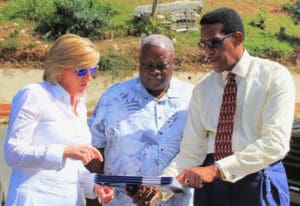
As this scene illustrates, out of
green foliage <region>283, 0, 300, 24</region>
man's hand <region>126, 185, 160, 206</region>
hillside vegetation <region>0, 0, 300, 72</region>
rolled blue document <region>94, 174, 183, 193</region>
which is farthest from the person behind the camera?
green foliage <region>283, 0, 300, 24</region>

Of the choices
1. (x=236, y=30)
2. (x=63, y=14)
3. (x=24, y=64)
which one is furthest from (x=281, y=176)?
(x=63, y=14)

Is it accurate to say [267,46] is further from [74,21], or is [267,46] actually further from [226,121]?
[226,121]

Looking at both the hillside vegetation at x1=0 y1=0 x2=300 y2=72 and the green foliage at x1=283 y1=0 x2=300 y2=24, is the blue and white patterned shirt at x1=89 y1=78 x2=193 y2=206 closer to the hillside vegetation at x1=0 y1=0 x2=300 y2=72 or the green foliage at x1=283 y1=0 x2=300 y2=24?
the hillside vegetation at x1=0 y1=0 x2=300 y2=72

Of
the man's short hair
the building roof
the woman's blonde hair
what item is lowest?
the woman's blonde hair

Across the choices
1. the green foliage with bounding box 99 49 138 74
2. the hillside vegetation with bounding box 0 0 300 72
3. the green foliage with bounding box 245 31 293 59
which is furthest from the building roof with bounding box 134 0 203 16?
the green foliage with bounding box 99 49 138 74

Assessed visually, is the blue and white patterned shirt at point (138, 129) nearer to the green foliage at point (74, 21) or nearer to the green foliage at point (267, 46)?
the green foliage at point (74, 21)

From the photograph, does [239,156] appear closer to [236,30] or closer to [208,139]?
[208,139]

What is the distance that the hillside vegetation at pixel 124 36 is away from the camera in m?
18.4

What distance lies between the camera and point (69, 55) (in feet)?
10.8

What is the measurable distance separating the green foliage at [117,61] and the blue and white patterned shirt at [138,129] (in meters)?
14.3

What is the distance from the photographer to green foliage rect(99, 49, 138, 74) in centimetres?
1831

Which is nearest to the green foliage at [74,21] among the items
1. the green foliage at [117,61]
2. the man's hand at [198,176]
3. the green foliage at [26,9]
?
the green foliage at [26,9]

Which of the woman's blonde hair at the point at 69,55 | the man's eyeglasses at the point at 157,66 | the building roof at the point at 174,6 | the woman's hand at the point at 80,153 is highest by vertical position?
the building roof at the point at 174,6

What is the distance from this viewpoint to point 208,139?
3.54 meters
